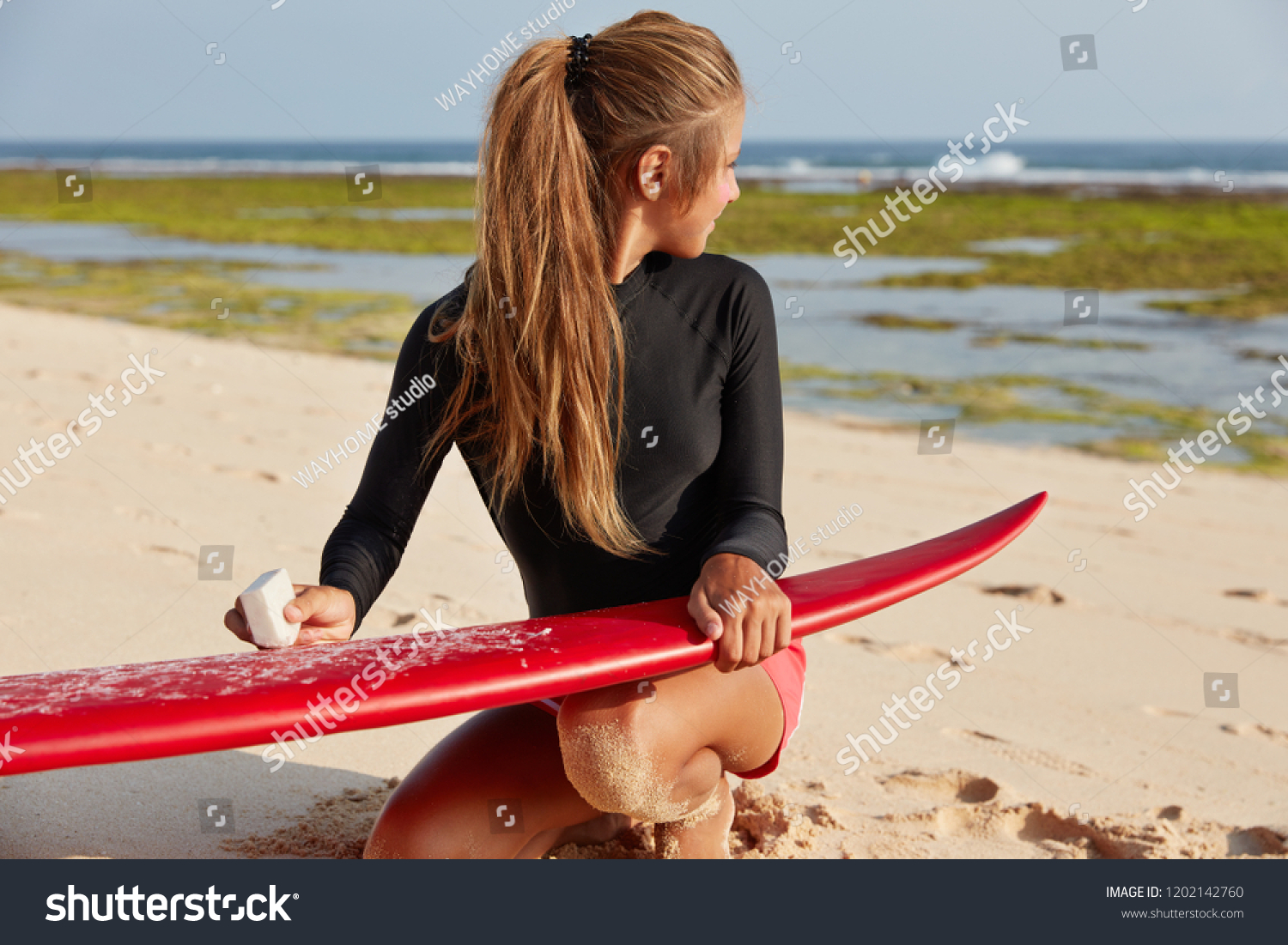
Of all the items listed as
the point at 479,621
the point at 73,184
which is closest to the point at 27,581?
the point at 479,621

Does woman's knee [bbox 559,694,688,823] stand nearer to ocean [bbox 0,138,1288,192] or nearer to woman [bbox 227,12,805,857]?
woman [bbox 227,12,805,857]

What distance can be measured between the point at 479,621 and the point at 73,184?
4.40 metres

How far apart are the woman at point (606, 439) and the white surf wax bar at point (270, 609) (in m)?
0.03

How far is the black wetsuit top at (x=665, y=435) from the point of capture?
201 centimetres

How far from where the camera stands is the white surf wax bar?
68.5 inches

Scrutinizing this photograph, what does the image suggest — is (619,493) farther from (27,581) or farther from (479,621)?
(27,581)

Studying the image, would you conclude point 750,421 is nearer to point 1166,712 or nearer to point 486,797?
point 486,797

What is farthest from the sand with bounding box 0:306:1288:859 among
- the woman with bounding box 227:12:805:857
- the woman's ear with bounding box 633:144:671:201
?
the woman's ear with bounding box 633:144:671:201

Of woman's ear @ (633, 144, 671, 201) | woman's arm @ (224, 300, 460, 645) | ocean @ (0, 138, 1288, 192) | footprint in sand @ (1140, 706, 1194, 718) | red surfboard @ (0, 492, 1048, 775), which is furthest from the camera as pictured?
ocean @ (0, 138, 1288, 192)

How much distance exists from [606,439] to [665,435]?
11 cm

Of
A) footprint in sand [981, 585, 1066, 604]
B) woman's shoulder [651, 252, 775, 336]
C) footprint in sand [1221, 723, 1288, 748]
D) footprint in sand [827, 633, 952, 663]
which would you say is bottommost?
footprint in sand [1221, 723, 1288, 748]

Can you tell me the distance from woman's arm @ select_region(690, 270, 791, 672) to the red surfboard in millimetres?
104

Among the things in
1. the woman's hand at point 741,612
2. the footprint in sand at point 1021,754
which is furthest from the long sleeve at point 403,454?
the footprint in sand at point 1021,754

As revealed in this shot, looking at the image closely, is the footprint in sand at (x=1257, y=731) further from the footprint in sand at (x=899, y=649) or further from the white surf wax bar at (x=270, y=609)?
the white surf wax bar at (x=270, y=609)
